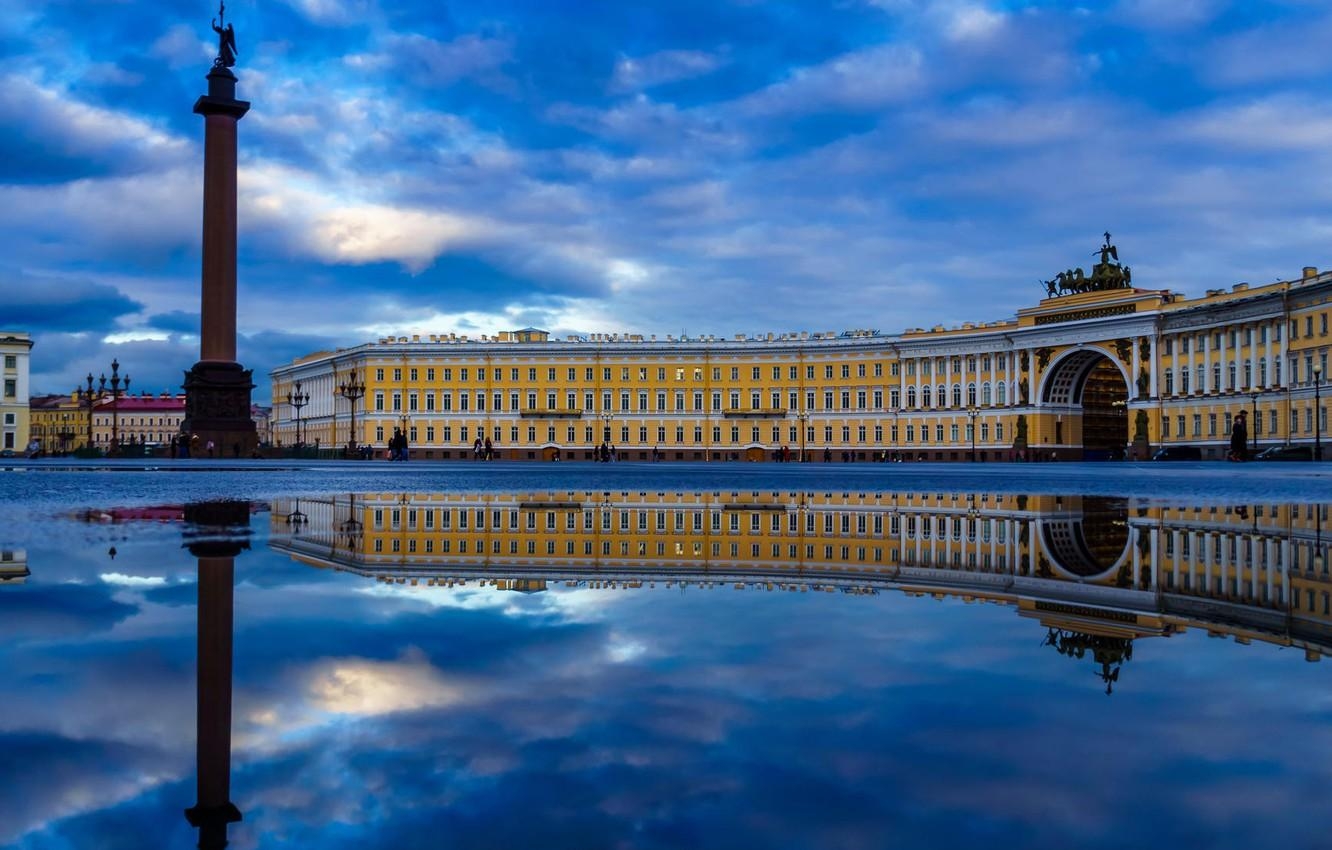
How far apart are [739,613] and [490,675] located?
1660 millimetres

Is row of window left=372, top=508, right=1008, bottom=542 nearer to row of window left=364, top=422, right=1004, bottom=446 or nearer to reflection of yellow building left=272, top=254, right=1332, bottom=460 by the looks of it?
reflection of yellow building left=272, top=254, right=1332, bottom=460

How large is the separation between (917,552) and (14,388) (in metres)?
114

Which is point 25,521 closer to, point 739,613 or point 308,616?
point 308,616

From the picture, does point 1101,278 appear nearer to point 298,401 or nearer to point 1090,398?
point 1090,398

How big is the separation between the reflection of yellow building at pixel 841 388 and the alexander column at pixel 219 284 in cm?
5804

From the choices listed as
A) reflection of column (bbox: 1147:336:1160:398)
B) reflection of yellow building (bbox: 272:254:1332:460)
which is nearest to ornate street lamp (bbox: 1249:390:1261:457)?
reflection of yellow building (bbox: 272:254:1332:460)

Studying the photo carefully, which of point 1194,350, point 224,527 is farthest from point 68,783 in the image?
point 1194,350

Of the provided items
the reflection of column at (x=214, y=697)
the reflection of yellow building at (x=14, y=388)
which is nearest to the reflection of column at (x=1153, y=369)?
the reflection of column at (x=214, y=697)

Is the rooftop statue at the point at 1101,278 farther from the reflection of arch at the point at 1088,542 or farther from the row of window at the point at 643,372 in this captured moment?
the reflection of arch at the point at 1088,542

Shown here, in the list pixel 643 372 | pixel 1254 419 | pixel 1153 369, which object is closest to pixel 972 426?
pixel 1153 369

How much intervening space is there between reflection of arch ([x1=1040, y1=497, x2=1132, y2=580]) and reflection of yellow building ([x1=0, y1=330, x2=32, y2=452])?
111 metres

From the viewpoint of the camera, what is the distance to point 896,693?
10.9ft

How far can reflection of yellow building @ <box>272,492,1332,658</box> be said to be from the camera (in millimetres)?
5270

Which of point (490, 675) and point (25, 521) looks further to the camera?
point (25, 521)
